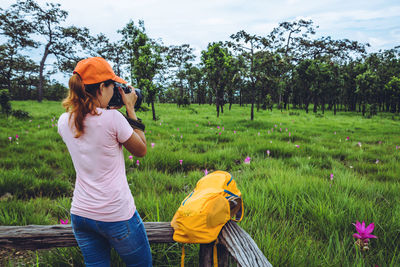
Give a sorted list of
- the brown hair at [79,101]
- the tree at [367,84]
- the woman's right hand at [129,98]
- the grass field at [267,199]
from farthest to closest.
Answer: the tree at [367,84]
the grass field at [267,199]
the woman's right hand at [129,98]
the brown hair at [79,101]

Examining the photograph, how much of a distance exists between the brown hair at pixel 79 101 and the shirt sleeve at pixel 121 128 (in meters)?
0.10

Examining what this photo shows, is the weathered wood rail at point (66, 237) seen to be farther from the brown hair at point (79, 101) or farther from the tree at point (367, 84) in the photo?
the tree at point (367, 84)

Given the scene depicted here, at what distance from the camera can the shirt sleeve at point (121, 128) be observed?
3.41ft

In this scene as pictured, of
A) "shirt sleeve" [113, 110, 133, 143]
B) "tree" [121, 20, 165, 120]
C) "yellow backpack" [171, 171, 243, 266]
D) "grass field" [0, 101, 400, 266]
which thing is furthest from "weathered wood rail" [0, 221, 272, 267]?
"tree" [121, 20, 165, 120]

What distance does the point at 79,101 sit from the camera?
3.34 ft

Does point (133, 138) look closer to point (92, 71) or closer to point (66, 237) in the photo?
point (92, 71)

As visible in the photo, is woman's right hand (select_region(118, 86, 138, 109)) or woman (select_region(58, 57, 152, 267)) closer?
woman (select_region(58, 57, 152, 267))

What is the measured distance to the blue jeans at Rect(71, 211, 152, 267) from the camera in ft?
3.50

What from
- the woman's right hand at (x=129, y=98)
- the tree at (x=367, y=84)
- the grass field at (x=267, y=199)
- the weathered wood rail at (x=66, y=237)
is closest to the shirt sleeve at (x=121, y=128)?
the woman's right hand at (x=129, y=98)

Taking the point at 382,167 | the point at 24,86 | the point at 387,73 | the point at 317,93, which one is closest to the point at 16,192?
the point at 382,167

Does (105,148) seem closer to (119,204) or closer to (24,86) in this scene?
(119,204)

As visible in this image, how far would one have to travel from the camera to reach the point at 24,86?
44.7m

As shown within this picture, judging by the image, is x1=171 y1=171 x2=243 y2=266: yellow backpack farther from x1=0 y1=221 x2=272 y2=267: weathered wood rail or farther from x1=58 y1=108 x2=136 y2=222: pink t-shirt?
x1=58 y1=108 x2=136 y2=222: pink t-shirt

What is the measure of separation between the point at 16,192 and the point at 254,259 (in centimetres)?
341
